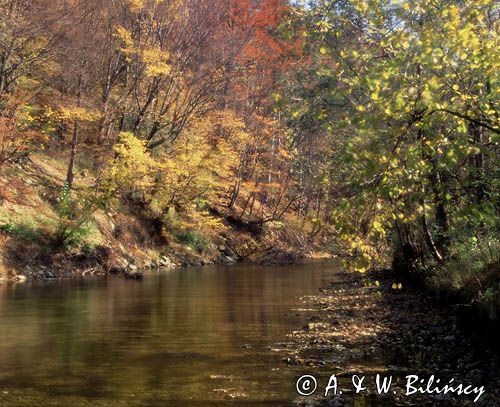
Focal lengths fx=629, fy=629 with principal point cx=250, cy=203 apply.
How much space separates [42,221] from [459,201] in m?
20.5

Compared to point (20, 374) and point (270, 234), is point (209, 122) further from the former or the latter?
point (20, 374)

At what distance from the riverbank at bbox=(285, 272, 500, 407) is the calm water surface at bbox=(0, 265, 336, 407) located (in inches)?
25.4

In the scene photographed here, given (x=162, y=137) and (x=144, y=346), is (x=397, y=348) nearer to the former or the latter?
(x=144, y=346)

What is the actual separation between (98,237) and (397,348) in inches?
851

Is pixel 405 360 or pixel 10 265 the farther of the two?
pixel 10 265

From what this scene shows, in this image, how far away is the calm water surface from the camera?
8188mm

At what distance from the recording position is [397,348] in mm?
11125

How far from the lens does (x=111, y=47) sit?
33781 mm

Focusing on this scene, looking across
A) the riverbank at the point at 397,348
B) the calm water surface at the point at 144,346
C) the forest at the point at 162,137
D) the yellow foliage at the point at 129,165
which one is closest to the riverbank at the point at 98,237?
the forest at the point at 162,137

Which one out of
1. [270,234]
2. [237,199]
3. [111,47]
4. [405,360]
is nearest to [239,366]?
[405,360]

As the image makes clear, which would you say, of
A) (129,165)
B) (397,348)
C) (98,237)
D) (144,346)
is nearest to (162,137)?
(129,165)

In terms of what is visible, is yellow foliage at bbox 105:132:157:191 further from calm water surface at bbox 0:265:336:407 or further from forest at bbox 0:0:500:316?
calm water surface at bbox 0:265:336:407

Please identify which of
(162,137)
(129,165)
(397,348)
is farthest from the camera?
(162,137)

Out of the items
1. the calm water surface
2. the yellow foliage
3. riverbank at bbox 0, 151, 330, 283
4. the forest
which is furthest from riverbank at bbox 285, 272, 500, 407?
the yellow foliage
